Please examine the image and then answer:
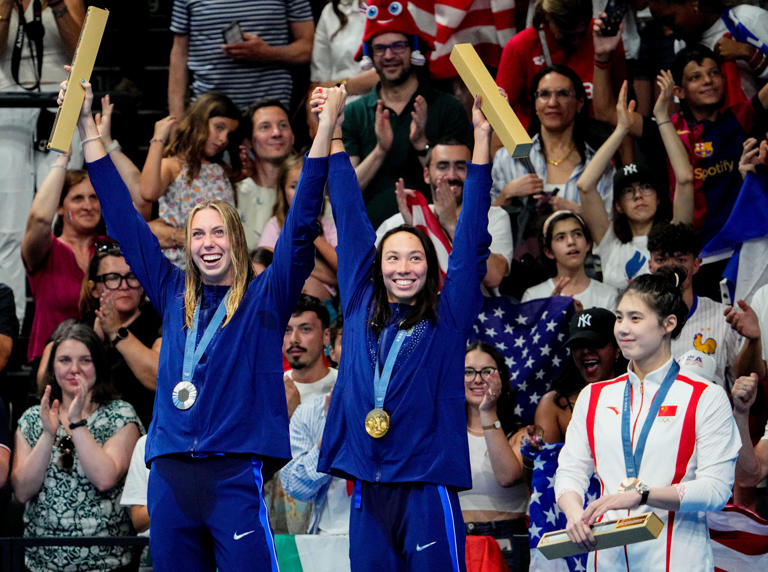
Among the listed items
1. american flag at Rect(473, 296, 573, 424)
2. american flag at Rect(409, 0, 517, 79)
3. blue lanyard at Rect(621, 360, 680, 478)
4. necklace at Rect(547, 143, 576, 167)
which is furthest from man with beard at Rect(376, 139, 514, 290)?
blue lanyard at Rect(621, 360, 680, 478)

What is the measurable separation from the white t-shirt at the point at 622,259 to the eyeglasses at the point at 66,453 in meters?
3.04

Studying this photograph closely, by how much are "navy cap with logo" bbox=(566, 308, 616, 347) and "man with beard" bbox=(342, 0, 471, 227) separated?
1801 mm

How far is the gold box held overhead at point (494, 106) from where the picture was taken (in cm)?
475

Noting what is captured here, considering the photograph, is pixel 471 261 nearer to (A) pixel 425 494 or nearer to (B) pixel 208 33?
(A) pixel 425 494

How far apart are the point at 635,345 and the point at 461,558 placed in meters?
1.01

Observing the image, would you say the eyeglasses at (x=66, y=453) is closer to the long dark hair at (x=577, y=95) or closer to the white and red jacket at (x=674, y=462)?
the white and red jacket at (x=674, y=462)

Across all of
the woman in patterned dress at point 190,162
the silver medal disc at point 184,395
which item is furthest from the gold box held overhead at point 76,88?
the woman in patterned dress at point 190,162

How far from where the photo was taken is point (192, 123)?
8055 millimetres

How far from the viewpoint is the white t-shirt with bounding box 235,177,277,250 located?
26.3 feet

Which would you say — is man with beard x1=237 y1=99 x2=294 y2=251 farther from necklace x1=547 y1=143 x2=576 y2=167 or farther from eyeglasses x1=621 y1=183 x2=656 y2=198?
eyeglasses x1=621 y1=183 x2=656 y2=198

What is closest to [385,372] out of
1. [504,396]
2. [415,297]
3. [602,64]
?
[415,297]

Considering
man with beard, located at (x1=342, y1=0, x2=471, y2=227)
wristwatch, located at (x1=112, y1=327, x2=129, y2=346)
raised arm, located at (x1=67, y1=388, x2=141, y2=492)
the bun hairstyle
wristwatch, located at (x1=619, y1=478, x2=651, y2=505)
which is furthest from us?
man with beard, located at (x1=342, y1=0, x2=471, y2=227)

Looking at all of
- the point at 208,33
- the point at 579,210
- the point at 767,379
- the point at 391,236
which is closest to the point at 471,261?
the point at 391,236

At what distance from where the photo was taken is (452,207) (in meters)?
7.10
